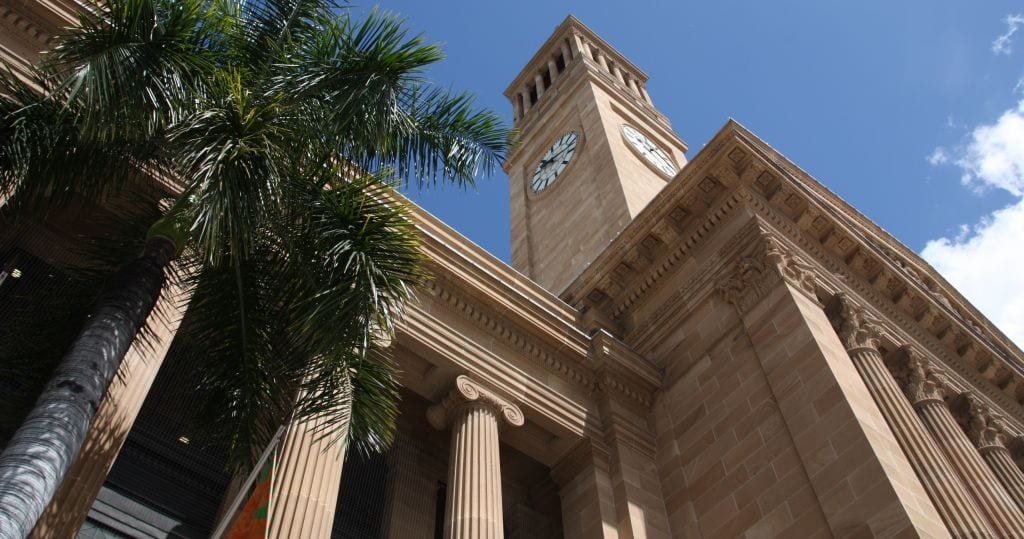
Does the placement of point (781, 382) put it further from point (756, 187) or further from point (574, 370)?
point (756, 187)

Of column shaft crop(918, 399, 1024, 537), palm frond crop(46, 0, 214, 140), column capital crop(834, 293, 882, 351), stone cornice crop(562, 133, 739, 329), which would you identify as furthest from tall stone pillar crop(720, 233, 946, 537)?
palm frond crop(46, 0, 214, 140)

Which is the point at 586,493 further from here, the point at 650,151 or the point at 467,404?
the point at 650,151

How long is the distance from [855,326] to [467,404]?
24.0 ft

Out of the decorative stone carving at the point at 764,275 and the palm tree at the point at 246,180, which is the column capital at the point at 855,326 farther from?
the palm tree at the point at 246,180

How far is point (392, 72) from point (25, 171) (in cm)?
368

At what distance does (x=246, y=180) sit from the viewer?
8.74 meters

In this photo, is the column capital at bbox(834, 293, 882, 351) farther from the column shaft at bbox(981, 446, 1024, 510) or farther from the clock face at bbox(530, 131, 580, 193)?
→ the clock face at bbox(530, 131, 580, 193)

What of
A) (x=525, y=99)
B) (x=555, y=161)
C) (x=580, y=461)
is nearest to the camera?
(x=580, y=461)

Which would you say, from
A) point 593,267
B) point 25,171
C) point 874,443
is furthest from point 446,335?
point 25,171

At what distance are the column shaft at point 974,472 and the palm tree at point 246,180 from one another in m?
9.69

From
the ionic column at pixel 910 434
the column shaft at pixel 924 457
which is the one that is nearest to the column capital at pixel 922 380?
the ionic column at pixel 910 434

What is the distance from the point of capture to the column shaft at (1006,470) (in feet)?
53.2

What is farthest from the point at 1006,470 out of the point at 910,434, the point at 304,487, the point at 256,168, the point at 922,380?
the point at 256,168

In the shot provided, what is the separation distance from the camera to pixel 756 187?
18.6 metres
